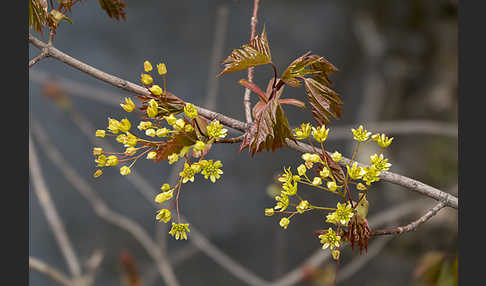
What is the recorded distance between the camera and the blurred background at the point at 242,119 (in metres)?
0.96

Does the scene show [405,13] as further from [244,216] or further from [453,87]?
[244,216]

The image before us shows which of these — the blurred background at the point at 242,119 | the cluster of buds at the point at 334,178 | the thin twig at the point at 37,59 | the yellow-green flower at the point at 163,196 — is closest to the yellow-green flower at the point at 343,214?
the cluster of buds at the point at 334,178

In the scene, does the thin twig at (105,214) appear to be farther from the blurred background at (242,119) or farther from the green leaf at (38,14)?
the green leaf at (38,14)

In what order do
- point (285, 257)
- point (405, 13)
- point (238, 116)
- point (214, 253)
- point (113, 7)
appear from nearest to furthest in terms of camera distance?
point (113, 7) < point (214, 253) < point (238, 116) < point (285, 257) < point (405, 13)

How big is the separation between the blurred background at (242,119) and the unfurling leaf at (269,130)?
0.48 meters

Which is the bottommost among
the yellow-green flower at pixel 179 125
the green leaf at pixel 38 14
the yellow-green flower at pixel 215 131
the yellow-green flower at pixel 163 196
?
the yellow-green flower at pixel 163 196

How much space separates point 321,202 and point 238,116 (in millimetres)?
326

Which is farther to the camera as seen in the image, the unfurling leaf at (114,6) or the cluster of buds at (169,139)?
the unfurling leaf at (114,6)

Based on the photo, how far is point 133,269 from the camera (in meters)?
0.77

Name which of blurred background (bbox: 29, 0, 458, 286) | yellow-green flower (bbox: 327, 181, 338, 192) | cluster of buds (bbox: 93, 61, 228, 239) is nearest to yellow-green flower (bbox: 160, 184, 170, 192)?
cluster of buds (bbox: 93, 61, 228, 239)

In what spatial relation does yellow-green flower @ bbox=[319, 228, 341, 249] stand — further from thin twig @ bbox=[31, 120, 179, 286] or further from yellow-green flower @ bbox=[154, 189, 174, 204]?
thin twig @ bbox=[31, 120, 179, 286]

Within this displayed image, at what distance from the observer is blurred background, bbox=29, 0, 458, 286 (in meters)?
0.96

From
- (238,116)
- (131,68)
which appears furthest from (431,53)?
(131,68)

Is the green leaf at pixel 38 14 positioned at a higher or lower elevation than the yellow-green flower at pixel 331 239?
higher
